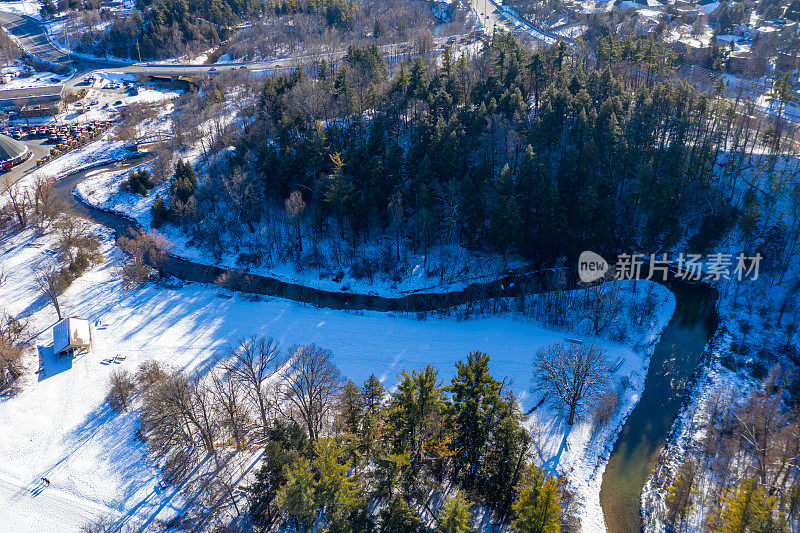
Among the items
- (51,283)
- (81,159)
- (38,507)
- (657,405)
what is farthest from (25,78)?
(657,405)

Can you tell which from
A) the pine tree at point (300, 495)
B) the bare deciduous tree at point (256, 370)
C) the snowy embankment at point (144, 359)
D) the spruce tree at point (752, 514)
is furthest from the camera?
the bare deciduous tree at point (256, 370)

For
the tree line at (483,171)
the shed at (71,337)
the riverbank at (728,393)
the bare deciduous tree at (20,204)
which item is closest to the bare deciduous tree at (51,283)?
the shed at (71,337)

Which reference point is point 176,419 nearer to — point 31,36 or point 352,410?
point 352,410

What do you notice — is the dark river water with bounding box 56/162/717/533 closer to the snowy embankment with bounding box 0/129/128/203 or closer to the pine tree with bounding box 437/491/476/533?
the snowy embankment with bounding box 0/129/128/203

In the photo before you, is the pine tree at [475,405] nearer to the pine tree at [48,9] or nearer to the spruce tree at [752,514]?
the spruce tree at [752,514]

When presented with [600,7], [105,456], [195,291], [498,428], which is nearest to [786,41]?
[600,7]

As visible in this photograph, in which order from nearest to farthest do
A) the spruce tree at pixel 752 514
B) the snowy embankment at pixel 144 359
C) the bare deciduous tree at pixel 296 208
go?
the spruce tree at pixel 752 514, the snowy embankment at pixel 144 359, the bare deciduous tree at pixel 296 208

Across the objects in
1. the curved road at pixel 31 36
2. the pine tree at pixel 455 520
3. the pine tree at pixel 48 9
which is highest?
the pine tree at pixel 48 9
